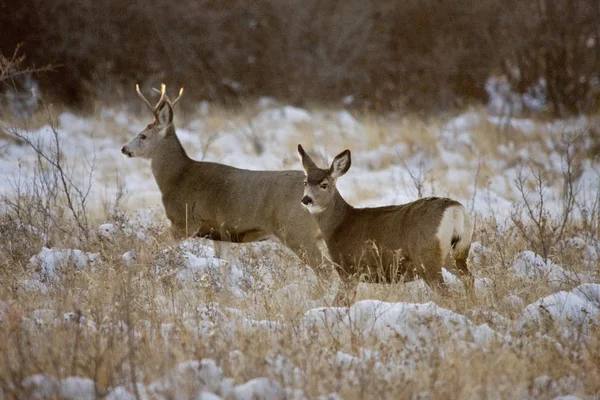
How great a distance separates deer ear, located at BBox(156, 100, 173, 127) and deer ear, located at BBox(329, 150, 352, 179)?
2478mm

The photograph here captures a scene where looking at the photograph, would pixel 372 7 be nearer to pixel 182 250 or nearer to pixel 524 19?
pixel 524 19

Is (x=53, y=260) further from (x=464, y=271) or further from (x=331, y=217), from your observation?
(x=464, y=271)

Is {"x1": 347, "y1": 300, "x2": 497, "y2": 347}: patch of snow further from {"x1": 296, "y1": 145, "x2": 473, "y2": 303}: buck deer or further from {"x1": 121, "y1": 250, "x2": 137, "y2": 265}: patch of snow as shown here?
{"x1": 121, "y1": 250, "x2": 137, "y2": 265}: patch of snow

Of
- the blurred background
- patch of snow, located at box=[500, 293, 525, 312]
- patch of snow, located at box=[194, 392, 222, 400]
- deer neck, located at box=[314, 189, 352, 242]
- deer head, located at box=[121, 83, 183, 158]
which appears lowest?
patch of snow, located at box=[194, 392, 222, 400]

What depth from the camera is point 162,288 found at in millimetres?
7086

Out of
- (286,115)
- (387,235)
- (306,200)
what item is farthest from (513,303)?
(286,115)

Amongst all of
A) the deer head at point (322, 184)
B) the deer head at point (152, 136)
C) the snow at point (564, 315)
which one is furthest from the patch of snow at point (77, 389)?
the deer head at point (152, 136)

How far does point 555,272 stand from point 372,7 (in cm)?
1652

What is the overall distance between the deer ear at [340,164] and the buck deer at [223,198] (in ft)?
1.68

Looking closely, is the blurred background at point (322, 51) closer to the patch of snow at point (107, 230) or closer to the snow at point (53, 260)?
the patch of snow at point (107, 230)

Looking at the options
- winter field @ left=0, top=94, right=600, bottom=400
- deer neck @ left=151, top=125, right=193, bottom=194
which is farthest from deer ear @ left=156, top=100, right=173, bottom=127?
winter field @ left=0, top=94, right=600, bottom=400

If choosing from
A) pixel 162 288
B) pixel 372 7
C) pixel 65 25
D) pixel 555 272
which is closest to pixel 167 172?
pixel 162 288

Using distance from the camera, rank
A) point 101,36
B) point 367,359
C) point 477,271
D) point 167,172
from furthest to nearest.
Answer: point 101,36
point 167,172
point 477,271
point 367,359

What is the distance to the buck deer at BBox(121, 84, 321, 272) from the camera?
8117 millimetres
